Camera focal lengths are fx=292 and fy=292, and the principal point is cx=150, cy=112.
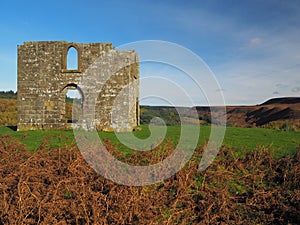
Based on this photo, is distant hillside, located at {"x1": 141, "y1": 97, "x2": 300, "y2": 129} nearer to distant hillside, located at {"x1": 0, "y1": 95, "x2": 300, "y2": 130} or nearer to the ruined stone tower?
distant hillside, located at {"x1": 0, "y1": 95, "x2": 300, "y2": 130}

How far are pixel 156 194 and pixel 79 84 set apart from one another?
1184cm

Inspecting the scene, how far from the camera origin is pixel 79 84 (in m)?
16.7

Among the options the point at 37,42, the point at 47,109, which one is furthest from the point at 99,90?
the point at 37,42

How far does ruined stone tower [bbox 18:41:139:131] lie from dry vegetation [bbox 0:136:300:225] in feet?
24.3

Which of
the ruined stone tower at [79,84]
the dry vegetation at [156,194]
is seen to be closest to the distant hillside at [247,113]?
the ruined stone tower at [79,84]

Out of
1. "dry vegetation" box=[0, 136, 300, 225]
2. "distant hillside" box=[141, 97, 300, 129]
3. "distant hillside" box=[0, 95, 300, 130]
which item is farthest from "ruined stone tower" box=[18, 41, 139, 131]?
"distant hillside" box=[141, 97, 300, 129]

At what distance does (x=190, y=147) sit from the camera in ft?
33.2

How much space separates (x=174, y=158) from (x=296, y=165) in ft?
11.0

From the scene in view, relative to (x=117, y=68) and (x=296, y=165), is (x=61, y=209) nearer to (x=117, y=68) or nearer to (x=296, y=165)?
(x=296, y=165)

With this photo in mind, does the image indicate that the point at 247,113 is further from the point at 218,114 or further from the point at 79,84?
the point at 79,84

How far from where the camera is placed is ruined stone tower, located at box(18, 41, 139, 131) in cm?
1620

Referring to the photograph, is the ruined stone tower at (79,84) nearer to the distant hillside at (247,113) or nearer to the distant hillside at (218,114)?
the distant hillside at (218,114)

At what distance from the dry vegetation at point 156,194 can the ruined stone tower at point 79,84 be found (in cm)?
742

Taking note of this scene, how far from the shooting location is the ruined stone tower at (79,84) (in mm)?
16203
